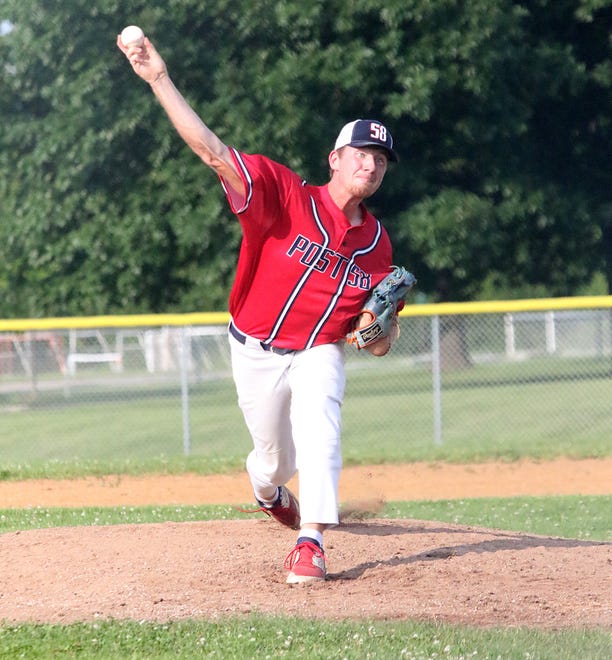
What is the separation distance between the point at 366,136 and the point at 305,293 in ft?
2.62

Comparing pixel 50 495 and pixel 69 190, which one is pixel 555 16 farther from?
pixel 50 495

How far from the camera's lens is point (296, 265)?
5168 millimetres

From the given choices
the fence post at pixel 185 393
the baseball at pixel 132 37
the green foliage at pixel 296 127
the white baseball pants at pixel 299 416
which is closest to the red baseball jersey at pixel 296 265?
the white baseball pants at pixel 299 416

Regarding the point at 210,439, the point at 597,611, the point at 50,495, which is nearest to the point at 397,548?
the point at 597,611

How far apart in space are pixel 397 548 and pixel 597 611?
1.35 metres

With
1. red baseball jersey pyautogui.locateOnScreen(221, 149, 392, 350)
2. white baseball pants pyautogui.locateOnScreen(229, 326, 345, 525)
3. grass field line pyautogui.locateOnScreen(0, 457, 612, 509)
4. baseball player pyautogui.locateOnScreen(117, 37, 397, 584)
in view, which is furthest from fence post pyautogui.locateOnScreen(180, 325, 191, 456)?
red baseball jersey pyautogui.locateOnScreen(221, 149, 392, 350)

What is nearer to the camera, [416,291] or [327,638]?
[327,638]

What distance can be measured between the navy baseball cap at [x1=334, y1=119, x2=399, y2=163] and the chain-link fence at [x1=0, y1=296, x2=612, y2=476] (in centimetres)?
Answer: 676

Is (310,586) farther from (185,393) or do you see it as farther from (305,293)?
(185,393)

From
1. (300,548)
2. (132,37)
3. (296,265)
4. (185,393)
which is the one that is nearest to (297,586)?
(300,548)

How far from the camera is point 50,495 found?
32.2 ft

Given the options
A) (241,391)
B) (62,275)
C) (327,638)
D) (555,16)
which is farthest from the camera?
(62,275)

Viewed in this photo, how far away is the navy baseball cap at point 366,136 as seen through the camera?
16.9ft

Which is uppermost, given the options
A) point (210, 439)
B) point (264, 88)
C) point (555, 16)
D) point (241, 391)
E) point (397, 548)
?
point (555, 16)
